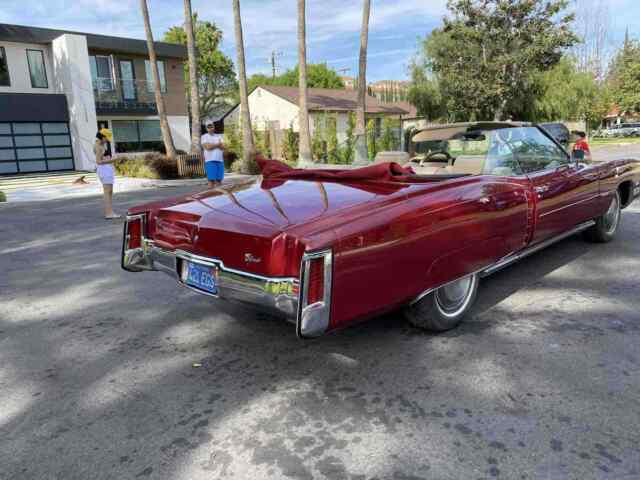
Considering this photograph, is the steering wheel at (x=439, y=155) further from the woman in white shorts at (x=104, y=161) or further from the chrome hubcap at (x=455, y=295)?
the woman in white shorts at (x=104, y=161)

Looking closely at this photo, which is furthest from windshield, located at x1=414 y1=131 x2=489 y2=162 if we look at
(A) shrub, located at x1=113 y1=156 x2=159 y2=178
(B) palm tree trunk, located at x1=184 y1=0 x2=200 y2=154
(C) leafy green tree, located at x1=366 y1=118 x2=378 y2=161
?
(C) leafy green tree, located at x1=366 y1=118 x2=378 y2=161

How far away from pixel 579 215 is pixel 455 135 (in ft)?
4.62

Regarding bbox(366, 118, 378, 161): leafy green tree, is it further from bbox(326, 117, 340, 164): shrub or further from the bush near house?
the bush near house

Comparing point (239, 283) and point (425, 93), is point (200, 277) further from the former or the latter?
point (425, 93)

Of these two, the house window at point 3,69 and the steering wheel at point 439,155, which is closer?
the steering wheel at point 439,155

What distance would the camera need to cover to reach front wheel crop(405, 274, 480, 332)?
136 inches

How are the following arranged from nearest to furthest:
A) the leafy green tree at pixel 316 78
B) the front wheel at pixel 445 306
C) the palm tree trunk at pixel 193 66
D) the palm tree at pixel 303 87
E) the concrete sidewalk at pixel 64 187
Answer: the front wheel at pixel 445 306
the concrete sidewalk at pixel 64 187
the palm tree at pixel 303 87
the palm tree trunk at pixel 193 66
the leafy green tree at pixel 316 78

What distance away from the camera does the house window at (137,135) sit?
86.2 ft

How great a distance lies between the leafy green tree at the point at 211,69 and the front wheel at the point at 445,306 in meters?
42.1

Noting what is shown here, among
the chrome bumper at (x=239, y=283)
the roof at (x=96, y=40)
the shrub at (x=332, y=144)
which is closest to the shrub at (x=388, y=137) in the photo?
the shrub at (x=332, y=144)

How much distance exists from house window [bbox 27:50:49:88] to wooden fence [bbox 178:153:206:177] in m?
9.48

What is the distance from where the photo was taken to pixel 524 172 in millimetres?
4309

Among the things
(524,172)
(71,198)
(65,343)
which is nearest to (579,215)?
(524,172)

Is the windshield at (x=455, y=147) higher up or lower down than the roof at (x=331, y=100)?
lower down
